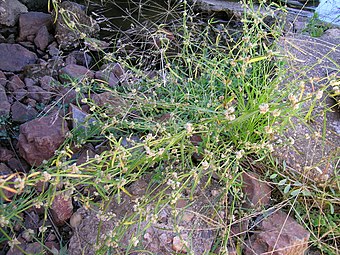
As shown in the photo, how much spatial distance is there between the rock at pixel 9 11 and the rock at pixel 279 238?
103 inches

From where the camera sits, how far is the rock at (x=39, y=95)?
238 centimetres

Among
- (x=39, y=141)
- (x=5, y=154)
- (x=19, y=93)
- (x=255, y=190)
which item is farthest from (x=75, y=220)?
(x=19, y=93)

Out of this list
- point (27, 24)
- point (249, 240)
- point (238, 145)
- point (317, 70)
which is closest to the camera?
point (249, 240)

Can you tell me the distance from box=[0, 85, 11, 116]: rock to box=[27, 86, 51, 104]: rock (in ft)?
0.46

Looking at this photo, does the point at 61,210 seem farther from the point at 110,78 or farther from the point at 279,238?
the point at 110,78

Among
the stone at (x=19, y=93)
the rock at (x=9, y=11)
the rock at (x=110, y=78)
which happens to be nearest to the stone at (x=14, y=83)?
the stone at (x=19, y=93)

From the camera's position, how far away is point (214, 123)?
5.32 ft

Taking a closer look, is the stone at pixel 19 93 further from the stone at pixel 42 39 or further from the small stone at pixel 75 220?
the small stone at pixel 75 220

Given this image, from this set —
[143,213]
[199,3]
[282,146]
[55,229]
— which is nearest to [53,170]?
[143,213]

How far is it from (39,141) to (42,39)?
1.47 metres

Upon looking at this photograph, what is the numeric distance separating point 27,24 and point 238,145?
7.37 feet

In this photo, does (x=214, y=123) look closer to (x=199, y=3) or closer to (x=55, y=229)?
(x=55, y=229)

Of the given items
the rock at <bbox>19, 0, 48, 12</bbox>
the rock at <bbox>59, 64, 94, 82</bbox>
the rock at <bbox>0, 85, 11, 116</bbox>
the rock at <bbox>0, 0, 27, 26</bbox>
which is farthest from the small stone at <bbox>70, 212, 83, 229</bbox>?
the rock at <bbox>19, 0, 48, 12</bbox>

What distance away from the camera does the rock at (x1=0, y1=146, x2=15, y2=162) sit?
6.37 feet
